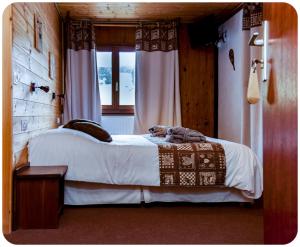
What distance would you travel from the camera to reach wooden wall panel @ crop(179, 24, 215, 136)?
5203 millimetres

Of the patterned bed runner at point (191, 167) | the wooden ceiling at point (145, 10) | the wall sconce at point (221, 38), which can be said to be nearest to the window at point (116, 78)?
the wooden ceiling at point (145, 10)

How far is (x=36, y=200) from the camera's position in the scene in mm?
2441

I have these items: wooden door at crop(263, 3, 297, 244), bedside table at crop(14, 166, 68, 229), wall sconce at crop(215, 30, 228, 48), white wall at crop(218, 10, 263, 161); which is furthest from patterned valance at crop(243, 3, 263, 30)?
bedside table at crop(14, 166, 68, 229)

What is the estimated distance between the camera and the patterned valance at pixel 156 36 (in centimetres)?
497

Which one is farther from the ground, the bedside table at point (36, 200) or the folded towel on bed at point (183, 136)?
the folded towel on bed at point (183, 136)

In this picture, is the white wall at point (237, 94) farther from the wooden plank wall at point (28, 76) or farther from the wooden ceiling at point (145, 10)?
the wooden plank wall at point (28, 76)

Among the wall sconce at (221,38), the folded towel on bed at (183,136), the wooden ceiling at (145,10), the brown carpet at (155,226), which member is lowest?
the brown carpet at (155,226)

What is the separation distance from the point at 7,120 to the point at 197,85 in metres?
3.51

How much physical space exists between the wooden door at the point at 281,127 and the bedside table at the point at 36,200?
1.59 metres

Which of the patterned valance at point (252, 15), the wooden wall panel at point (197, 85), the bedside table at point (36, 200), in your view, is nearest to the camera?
the bedside table at point (36, 200)

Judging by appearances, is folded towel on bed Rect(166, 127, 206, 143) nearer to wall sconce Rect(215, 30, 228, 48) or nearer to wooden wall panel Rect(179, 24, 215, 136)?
wooden wall panel Rect(179, 24, 215, 136)

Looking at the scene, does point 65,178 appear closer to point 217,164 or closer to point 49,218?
point 49,218

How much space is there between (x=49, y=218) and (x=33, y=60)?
4.62 feet

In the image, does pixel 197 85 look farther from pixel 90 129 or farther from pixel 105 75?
pixel 90 129
